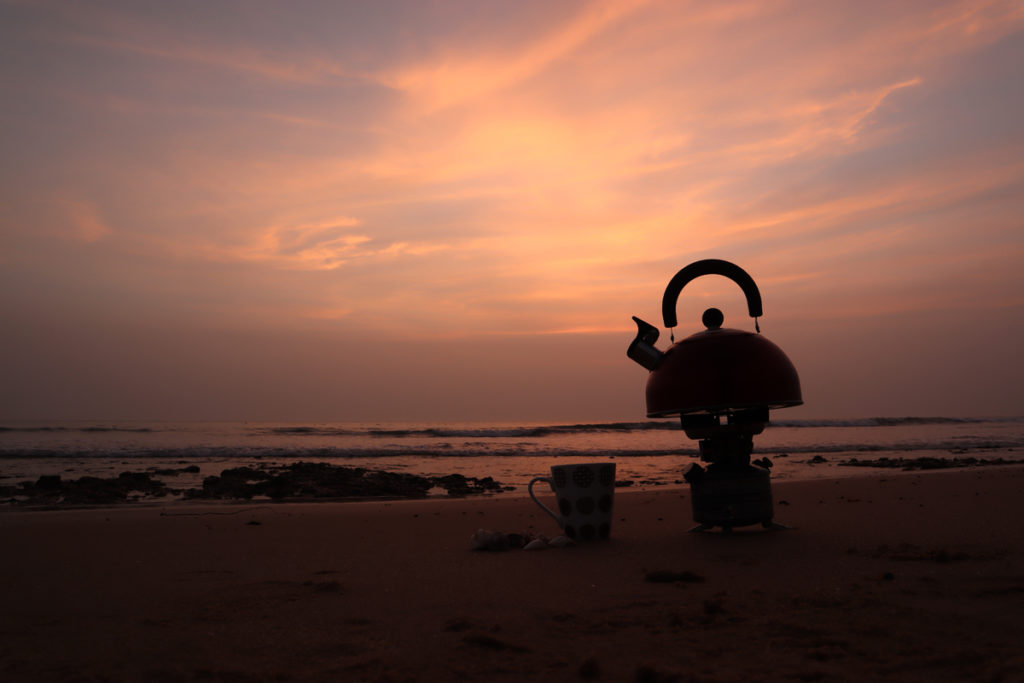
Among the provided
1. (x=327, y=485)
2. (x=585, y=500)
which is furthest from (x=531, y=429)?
(x=585, y=500)

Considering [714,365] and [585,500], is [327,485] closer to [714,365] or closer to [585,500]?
[585,500]

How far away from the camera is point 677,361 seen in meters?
5.50

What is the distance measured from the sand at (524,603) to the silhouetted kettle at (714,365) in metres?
1.08

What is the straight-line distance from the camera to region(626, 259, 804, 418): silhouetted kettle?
17.0 ft

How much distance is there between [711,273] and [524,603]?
10.7 feet

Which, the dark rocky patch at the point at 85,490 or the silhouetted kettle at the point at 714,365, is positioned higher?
the silhouetted kettle at the point at 714,365

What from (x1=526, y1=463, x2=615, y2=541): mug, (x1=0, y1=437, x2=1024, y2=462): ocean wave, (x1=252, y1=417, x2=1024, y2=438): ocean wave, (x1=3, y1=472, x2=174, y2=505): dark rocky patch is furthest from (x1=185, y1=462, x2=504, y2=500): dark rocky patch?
(x1=252, y1=417, x2=1024, y2=438): ocean wave

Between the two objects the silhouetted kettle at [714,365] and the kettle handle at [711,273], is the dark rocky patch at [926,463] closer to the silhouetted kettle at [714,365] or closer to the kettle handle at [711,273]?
the kettle handle at [711,273]

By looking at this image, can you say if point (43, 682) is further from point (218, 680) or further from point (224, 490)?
point (224, 490)

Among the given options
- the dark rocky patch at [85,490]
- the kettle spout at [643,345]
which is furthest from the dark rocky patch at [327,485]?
the kettle spout at [643,345]

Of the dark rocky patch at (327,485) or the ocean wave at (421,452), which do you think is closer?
the dark rocky patch at (327,485)

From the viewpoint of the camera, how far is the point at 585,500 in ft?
19.2

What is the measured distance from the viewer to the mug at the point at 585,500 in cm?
586

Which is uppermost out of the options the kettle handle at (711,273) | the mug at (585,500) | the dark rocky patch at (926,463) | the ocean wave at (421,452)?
the kettle handle at (711,273)
